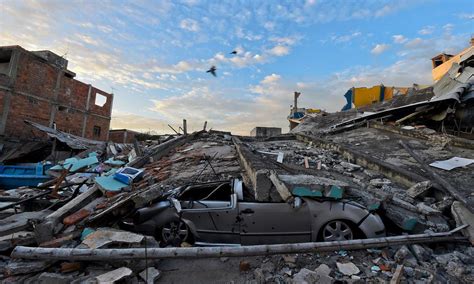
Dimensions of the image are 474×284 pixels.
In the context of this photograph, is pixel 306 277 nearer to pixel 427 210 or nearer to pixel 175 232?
pixel 175 232

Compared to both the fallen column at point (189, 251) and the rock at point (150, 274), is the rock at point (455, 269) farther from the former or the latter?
the rock at point (150, 274)

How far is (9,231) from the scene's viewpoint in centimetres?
368

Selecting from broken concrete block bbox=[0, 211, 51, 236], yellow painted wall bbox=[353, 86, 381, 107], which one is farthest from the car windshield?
yellow painted wall bbox=[353, 86, 381, 107]

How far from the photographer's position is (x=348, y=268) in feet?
9.41

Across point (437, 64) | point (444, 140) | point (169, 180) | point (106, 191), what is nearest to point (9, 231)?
point (106, 191)

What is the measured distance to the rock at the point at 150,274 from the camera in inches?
107

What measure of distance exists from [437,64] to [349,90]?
25.6 feet

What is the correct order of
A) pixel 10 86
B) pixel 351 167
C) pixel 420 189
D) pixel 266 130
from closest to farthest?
pixel 420 189
pixel 351 167
pixel 10 86
pixel 266 130

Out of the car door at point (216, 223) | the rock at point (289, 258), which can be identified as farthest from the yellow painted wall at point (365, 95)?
the rock at point (289, 258)

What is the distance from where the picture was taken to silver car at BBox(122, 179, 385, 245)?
11.9 feet

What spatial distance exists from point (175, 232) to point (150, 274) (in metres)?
1.07

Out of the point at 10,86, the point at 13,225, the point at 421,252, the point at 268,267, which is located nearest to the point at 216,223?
the point at 268,267

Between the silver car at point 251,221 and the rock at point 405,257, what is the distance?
455 millimetres

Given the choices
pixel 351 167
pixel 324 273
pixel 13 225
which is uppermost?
pixel 351 167
